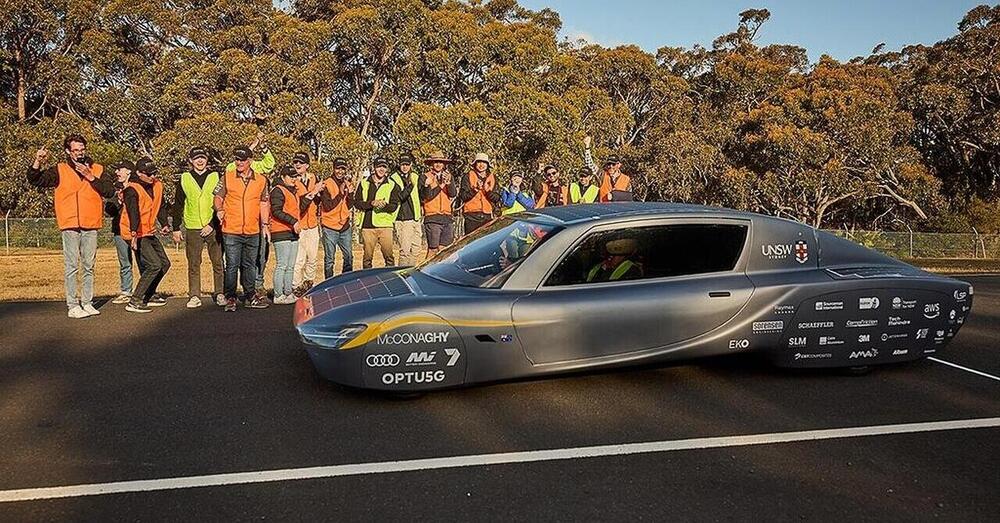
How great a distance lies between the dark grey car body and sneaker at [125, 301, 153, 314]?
3.37m

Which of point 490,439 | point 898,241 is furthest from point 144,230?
point 898,241

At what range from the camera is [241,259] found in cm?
816

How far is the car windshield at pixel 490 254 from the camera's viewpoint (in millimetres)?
5074

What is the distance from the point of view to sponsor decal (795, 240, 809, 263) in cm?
550

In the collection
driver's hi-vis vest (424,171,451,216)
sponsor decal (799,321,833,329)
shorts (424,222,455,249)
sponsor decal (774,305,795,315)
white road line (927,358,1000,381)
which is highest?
driver's hi-vis vest (424,171,451,216)

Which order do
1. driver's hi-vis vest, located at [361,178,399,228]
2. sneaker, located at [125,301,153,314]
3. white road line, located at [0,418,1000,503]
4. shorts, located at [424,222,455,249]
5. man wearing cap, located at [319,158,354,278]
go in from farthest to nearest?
shorts, located at [424,222,455,249] < driver's hi-vis vest, located at [361,178,399,228] < man wearing cap, located at [319,158,354,278] < sneaker, located at [125,301,153,314] < white road line, located at [0,418,1000,503]

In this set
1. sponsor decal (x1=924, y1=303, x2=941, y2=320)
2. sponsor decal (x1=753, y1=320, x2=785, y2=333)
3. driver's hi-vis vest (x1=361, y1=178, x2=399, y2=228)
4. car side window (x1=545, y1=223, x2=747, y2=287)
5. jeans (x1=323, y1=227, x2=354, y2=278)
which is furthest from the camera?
driver's hi-vis vest (x1=361, y1=178, x2=399, y2=228)

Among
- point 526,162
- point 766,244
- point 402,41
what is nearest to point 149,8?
point 402,41

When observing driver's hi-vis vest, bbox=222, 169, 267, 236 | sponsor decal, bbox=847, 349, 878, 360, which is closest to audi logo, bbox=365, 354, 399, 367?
sponsor decal, bbox=847, 349, 878, 360

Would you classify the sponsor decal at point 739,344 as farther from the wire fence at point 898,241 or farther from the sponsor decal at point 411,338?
the wire fence at point 898,241

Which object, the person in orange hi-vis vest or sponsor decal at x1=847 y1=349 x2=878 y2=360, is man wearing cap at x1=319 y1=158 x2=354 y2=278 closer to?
the person in orange hi-vis vest

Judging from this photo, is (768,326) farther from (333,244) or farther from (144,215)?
(144,215)

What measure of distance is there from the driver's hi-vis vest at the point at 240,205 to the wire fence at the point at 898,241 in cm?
1895

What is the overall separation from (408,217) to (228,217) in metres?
3.11
